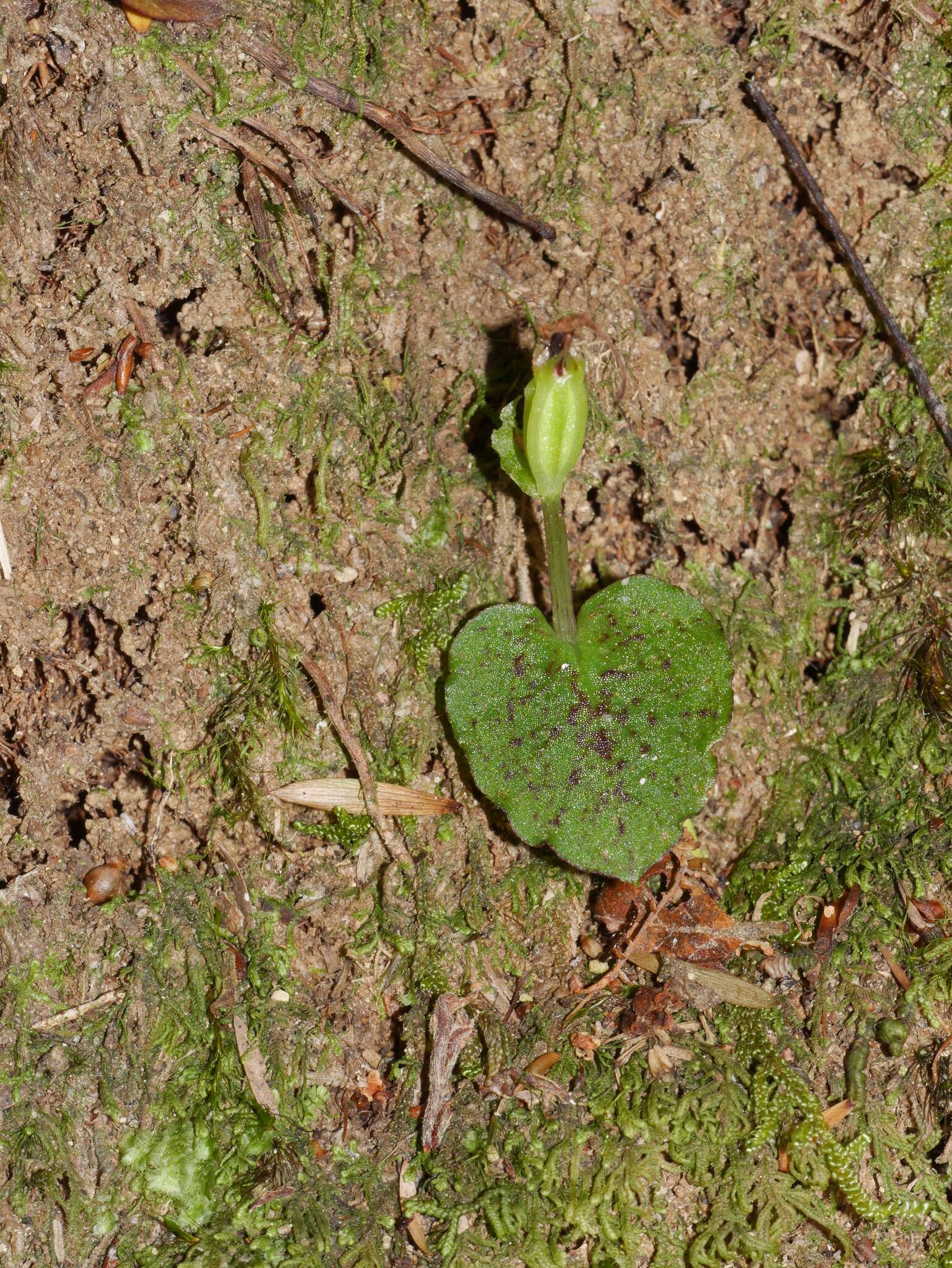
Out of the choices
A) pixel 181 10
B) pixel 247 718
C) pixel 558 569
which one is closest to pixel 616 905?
pixel 558 569

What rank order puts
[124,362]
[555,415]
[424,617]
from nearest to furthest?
[555,415] → [124,362] → [424,617]

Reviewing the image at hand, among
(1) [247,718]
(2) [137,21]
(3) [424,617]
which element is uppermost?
(2) [137,21]

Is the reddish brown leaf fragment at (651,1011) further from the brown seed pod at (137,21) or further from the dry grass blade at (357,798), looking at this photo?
the brown seed pod at (137,21)

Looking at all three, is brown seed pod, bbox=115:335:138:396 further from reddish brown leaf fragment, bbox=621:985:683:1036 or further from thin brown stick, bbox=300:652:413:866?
reddish brown leaf fragment, bbox=621:985:683:1036

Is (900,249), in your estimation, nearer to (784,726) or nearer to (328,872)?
(784,726)

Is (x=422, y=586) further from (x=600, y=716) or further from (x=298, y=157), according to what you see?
(x=298, y=157)

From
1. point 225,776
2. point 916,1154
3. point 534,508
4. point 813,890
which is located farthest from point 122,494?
point 916,1154

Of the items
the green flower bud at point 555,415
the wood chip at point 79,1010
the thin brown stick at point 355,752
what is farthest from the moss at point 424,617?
the wood chip at point 79,1010
